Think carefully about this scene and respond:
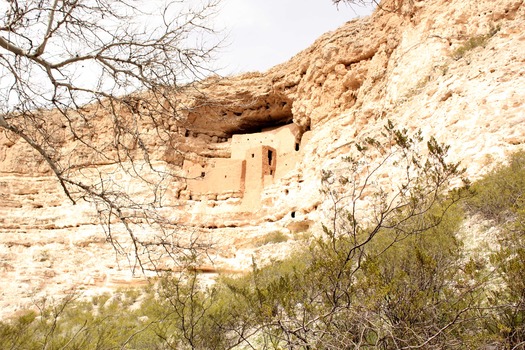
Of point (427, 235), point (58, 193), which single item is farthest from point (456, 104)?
point (58, 193)

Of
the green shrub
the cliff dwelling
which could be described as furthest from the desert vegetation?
the cliff dwelling

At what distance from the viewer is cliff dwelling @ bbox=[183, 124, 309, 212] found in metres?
14.4

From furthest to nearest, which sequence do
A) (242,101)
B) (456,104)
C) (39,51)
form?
(242,101) < (456,104) < (39,51)

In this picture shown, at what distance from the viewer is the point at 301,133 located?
1557 cm

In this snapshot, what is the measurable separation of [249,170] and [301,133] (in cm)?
228

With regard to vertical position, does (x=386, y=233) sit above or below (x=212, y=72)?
below

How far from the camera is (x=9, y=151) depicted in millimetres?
17078

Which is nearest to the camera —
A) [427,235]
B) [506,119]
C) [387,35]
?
[427,235]

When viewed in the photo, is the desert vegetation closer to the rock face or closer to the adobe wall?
the rock face

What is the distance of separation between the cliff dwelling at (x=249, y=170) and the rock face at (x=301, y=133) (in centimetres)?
4

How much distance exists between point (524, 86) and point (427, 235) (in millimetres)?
4286

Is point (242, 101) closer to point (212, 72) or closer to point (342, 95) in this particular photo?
point (342, 95)

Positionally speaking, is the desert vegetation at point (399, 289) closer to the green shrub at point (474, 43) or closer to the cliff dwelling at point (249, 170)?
the green shrub at point (474, 43)

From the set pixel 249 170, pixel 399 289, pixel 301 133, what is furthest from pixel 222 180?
pixel 399 289
